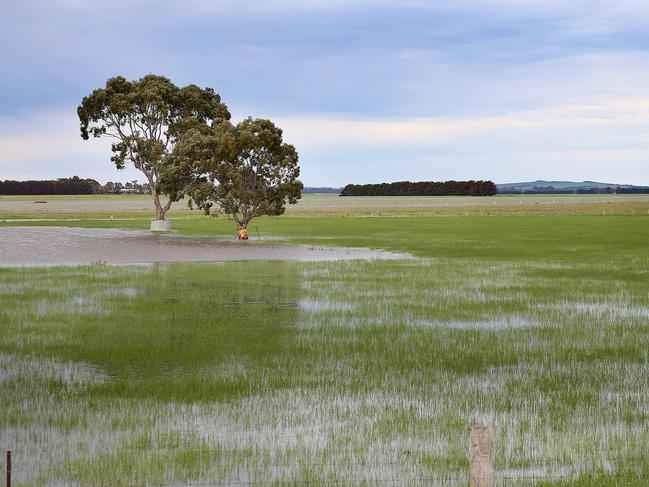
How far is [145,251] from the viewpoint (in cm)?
5366

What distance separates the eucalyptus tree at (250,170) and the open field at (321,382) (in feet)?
108

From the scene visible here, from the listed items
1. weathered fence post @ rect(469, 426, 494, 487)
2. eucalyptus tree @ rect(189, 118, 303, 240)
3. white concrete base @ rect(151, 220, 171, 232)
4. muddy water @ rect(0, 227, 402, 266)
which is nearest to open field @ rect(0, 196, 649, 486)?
weathered fence post @ rect(469, 426, 494, 487)

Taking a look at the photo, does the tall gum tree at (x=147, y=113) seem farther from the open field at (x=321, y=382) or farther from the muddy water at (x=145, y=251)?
the open field at (x=321, y=382)

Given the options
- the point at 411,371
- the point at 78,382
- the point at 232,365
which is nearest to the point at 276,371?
the point at 232,365

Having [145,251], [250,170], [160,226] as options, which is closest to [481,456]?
[145,251]

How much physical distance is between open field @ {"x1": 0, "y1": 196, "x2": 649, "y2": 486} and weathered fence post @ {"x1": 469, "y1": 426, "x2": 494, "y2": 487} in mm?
2941

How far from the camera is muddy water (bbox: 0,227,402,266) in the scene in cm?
4725

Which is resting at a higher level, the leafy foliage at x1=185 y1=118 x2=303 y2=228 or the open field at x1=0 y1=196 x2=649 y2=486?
the leafy foliage at x1=185 y1=118 x2=303 y2=228

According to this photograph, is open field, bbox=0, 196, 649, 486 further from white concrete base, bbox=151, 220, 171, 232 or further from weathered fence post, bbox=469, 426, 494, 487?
white concrete base, bbox=151, 220, 171, 232

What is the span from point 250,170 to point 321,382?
52.2m

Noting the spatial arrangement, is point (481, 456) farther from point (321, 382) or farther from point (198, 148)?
point (198, 148)

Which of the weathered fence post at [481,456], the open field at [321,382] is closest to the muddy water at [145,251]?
the open field at [321,382]

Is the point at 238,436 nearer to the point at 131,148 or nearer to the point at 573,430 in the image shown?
the point at 573,430

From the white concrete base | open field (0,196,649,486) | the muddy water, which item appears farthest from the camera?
the white concrete base
